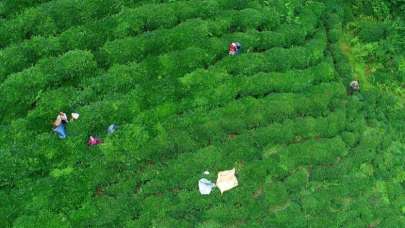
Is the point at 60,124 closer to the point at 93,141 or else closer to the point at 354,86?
the point at 93,141

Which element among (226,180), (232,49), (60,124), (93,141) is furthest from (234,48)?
(60,124)

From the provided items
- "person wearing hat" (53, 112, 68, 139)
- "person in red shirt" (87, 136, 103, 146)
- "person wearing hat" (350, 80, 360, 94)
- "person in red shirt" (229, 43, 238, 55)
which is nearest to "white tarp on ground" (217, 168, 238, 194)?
"person in red shirt" (87, 136, 103, 146)

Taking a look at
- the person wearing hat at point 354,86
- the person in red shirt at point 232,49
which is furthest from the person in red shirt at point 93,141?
the person wearing hat at point 354,86

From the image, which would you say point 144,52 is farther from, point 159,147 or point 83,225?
point 83,225

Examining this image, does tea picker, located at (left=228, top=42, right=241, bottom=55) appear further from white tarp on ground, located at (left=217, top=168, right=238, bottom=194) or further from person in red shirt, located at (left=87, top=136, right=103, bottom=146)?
person in red shirt, located at (left=87, top=136, right=103, bottom=146)

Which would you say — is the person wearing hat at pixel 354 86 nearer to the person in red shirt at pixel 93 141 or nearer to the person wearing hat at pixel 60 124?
the person in red shirt at pixel 93 141

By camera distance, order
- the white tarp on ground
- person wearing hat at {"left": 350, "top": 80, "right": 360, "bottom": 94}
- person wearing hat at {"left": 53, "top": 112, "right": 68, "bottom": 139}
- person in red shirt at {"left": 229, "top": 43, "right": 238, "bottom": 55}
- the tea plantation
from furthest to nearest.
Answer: person wearing hat at {"left": 350, "top": 80, "right": 360, "bottom": 94}, person in red shirt at {"left": 229, "top": 43, "right": 238, "bottom": 55}, person wearing hat at {"left": 53, "top": 112, "right": 68, "bottom": 139}, the white tarp on ground, the tea plantation
